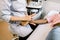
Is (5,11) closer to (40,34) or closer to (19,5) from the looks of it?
(19,5)

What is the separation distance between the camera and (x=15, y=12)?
166 cm

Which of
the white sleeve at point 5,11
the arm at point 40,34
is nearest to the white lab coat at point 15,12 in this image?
the white sleeve at point 5,11

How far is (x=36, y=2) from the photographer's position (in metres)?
2.35

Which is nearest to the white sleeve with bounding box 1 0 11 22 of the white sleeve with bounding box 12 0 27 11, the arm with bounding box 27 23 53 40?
the white sleeve with bounding box 12 0 27 11

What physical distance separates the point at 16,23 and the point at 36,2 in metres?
0.88

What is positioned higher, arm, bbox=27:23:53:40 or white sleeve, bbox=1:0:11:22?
white sleeve, bbox=1:0:11:22

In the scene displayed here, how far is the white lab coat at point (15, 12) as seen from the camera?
1.47 metres

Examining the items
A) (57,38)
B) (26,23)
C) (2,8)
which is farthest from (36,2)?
(57,38)

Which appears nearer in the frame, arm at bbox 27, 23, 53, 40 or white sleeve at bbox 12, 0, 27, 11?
arm at bbox 27, 23, 53, 40

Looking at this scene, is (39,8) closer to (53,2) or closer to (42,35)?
(53,2)

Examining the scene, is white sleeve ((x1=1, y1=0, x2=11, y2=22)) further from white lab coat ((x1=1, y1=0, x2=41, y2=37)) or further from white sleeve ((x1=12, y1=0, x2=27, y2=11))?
white sleeve ((x1=12, y1=0, x2=27, y2=11))

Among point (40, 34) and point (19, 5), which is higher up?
point (19, 5)

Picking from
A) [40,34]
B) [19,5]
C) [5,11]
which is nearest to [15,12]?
[19,5]

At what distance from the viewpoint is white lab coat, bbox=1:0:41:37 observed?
4.82 feet
